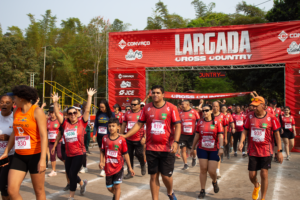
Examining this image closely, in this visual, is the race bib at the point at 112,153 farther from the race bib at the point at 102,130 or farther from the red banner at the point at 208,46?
the red banner at the point at 208,46

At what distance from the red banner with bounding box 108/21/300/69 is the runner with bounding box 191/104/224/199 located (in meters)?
8.71

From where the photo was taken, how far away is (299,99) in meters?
13.7

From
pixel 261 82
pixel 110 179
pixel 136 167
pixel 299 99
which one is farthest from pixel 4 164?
pixel 261 82

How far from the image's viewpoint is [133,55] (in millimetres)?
15750

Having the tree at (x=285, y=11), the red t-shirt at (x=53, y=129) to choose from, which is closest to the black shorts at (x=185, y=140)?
the red t-shirt at (x=53, y=129)

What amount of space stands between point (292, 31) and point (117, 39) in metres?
9.08

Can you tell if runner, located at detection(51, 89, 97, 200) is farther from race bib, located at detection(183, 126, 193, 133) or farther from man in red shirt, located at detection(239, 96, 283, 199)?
race bib, located at detection(183, 126, 193, 133)

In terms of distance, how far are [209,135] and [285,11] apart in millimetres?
20972

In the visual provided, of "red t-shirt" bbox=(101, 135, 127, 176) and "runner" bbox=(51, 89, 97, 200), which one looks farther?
"runner" bbox=(51, 89, 97, 200)

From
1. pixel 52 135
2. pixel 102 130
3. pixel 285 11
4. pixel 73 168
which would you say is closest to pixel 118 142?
pixel 73 168

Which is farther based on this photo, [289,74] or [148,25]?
[148,25]

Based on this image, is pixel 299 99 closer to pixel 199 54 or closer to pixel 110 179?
pixel 199 54

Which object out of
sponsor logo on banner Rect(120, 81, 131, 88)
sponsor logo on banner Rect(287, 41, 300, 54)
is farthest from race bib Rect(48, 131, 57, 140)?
sponsor logo on banner Rect(287, 41, 300, 54)

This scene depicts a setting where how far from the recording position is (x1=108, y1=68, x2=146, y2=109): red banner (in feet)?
51.1
